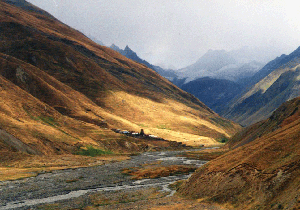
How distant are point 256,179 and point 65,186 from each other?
41.3 metres

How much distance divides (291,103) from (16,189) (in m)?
108

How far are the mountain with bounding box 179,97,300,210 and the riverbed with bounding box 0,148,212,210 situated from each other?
820cm

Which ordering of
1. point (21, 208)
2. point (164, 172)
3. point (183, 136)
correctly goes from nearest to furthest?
point (21, 208)
point (164, 172)
point (183, 136)

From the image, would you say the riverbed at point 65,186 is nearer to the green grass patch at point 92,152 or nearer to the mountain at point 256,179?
the mountain at point 256,179

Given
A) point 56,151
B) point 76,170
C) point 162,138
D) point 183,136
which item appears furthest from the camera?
point 183,136

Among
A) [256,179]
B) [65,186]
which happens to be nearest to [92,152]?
[65,186]

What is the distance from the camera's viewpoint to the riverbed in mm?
49625

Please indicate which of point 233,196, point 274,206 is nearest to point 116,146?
point 233,196

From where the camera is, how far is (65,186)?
6066 centimetres

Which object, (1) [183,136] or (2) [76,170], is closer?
(2) [76,170]

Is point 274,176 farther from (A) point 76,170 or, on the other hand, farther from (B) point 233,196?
(A) point 76,170

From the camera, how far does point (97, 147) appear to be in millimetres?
123250

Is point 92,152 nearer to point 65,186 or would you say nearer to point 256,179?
point 65,186

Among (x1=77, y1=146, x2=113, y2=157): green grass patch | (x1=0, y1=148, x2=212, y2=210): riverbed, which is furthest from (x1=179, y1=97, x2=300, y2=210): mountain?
(x1=77, y1=146, x2=113, y2=157): green grass patch
